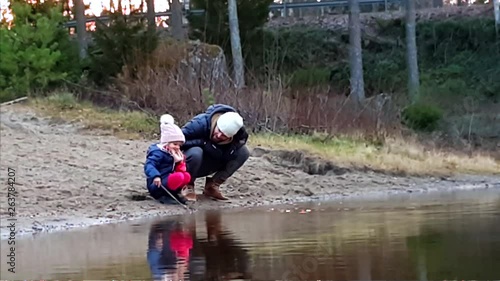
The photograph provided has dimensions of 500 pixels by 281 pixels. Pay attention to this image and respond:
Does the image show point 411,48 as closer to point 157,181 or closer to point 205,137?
point 205,137

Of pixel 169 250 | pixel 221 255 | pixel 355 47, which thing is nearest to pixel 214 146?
pixel 169 250

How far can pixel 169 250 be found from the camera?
920cm

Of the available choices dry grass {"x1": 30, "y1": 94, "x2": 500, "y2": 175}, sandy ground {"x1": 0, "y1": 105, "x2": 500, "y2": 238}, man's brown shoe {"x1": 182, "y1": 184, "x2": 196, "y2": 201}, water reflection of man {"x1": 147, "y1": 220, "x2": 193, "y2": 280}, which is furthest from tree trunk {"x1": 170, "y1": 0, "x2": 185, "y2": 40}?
water reflection of man {"x1": 147, "y1": 220, "x2": 193, "y2": 280}

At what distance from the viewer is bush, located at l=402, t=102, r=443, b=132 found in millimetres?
30844

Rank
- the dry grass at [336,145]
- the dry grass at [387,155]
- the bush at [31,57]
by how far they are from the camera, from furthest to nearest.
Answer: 1. the bush at [31,57]
2. the dry grass at [336,145]
3. the dry grass at [387,155]

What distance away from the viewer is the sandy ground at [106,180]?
12586 mm

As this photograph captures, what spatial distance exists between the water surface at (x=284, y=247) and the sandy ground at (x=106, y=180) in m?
0.91

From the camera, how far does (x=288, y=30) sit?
1857 inches

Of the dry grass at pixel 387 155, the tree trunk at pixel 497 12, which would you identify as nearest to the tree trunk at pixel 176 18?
the dry grass at pixel 387 155

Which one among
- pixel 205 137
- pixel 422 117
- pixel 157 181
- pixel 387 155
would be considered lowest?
pixel 422 117

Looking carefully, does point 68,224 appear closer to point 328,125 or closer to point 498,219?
point 498,219

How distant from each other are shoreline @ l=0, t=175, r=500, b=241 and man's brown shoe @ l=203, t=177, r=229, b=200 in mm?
145

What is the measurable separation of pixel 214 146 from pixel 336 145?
777 centimetres

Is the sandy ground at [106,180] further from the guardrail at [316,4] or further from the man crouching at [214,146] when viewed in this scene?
the guardrail at [316,4]
